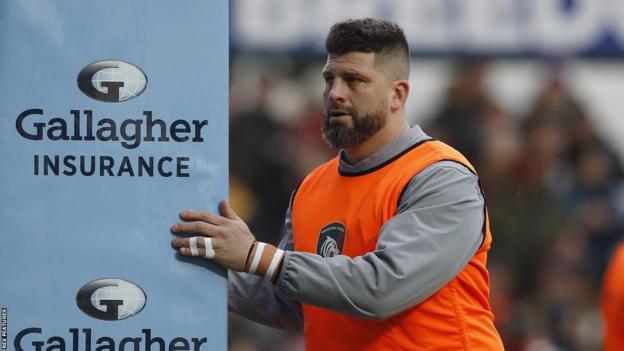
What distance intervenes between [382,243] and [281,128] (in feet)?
17.5

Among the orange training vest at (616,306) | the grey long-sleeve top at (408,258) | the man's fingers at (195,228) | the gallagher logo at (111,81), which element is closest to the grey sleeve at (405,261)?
the grey long-sleeve top at (408,258)

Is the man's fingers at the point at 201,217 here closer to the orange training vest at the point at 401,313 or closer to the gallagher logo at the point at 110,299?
the gallagher logo at the point at 110,299

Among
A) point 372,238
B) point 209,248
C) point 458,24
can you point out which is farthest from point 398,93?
point 458,24

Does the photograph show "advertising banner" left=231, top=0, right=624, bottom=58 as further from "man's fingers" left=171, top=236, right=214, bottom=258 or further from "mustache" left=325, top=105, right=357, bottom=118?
"man's fingers" left=171, top=236, right=214, bottom=258

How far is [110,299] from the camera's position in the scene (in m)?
3.40

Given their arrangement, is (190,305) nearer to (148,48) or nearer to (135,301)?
(135,301)

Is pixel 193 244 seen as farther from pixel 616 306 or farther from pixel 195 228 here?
pixel 616 306

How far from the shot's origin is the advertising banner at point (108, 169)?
338cm

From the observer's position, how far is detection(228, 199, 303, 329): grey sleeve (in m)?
3.98

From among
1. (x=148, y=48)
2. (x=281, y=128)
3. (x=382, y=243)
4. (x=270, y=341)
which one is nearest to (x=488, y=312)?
(x=382, y=243)

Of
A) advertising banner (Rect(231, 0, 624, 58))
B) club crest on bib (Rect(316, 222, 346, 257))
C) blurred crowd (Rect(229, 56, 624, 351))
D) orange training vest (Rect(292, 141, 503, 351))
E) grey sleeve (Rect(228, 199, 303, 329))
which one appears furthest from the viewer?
advertising banner (Rect(231, 0, 624, 58))

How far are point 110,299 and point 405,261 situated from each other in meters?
0.83

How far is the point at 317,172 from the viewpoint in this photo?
416 cm

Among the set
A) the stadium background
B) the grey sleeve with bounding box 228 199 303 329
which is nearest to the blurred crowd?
the stadium background
